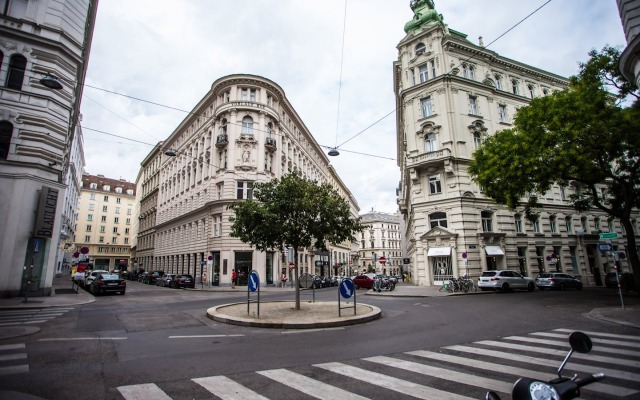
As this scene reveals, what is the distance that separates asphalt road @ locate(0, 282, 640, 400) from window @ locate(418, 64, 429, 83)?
24683 millimetres

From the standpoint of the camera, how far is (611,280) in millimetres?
27969

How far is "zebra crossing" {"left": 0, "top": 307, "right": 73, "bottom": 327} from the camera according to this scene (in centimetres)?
1023

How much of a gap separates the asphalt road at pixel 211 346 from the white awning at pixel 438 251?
14.1m

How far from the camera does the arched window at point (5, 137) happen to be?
16.8m

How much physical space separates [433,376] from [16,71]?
24.0m

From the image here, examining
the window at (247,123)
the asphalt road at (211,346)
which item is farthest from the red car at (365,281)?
the asphalt road at (211,346)

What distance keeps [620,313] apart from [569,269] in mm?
24535

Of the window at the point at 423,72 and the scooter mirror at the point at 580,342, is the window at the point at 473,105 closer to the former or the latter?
the window at the point at 423,72

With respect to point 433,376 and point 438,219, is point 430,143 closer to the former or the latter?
point 438,219

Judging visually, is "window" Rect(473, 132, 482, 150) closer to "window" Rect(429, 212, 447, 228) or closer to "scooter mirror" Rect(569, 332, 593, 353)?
"window" Rect(429, 212, 447, 228)

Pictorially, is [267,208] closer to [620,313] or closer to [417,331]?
[417,331]

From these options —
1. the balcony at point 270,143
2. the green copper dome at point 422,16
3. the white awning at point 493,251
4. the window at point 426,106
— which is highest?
the green copper dome at point 422,16

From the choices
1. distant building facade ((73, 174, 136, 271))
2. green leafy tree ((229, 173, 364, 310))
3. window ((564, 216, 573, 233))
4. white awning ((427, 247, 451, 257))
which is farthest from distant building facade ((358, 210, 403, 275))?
green leafy tree ((229, 173, 364, 310))

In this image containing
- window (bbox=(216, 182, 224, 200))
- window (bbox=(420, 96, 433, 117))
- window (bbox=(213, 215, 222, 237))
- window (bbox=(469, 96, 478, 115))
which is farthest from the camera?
window (bbox=(216, 182, 224, 200))
